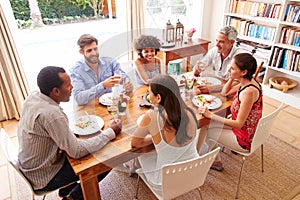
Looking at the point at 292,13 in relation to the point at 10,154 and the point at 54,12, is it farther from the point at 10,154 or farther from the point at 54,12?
the point at 10,154

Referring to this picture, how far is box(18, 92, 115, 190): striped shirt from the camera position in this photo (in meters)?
1.27

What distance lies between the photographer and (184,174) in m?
1.28

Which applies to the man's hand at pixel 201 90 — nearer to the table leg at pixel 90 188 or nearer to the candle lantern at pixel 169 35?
the table leg at pixel 90 188

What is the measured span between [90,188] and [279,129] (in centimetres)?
226

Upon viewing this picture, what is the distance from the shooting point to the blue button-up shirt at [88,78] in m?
1.79

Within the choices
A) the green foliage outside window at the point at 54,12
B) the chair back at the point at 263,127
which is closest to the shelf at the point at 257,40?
the chair back at the point at 263,127

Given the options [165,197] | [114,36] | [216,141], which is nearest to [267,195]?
[216,141]

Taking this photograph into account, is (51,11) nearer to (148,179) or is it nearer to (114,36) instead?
(114,36)

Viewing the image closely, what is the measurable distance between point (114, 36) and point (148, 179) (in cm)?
261

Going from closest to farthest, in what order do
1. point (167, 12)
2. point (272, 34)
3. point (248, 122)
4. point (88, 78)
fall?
point (248, 122), point (88, 78), point (272, 34), point (167, 12)

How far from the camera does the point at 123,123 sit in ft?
5.12

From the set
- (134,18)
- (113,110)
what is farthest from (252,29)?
(113,110)

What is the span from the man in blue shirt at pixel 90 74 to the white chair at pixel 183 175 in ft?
2.80

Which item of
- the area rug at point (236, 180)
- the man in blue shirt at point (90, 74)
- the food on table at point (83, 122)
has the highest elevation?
the man in blue shirt at point (90, 74)
